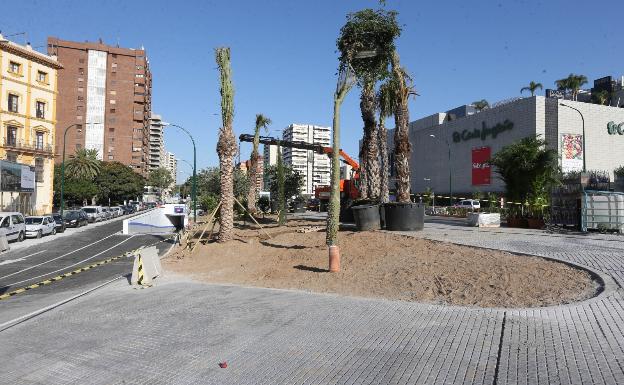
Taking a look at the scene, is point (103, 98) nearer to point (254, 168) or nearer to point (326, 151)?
point (326, 151)

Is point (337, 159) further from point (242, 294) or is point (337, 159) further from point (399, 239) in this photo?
point (242, 294)

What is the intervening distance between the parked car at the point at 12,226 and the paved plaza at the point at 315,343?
20200 millimetres

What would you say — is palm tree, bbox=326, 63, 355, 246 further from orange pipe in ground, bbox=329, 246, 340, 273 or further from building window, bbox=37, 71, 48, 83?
building window, bbox=37, 71, 48, 83

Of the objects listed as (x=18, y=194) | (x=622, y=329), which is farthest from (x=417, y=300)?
(x=18, y=194)

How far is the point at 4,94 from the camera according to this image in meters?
46.3

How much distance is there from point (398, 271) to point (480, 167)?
227 ft

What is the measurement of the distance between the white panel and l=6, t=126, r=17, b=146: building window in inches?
2295

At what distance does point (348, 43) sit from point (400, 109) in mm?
3312

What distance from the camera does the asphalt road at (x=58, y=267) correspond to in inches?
423

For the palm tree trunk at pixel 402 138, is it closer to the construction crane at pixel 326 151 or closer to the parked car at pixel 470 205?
the construction crane at pixel 326 151

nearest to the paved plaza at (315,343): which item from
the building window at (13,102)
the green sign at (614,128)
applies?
the building window at (13,102)

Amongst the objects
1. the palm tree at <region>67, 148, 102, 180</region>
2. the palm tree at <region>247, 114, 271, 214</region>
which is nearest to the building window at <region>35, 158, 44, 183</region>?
the palm tree at <region>67, 148, 102, 180</region>

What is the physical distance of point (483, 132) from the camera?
75062 mm

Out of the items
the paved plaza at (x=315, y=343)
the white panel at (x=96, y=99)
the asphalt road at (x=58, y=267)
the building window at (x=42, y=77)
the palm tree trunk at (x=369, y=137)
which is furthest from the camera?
the white panel at (x=96, y=99)
